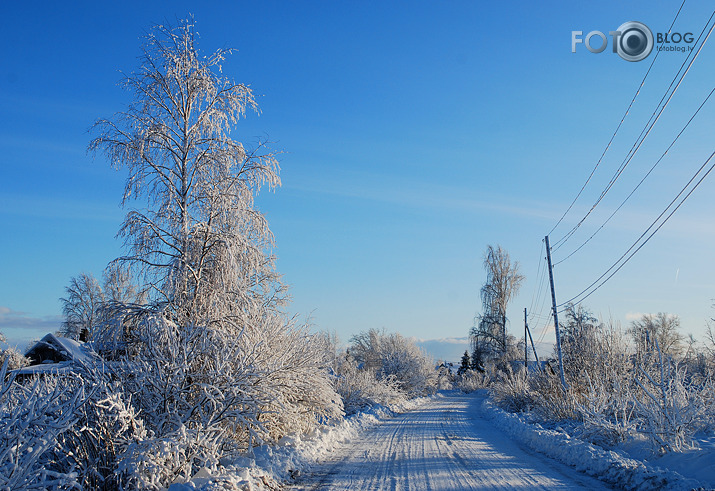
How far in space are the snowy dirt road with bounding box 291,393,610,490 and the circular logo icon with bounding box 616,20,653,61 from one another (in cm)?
928

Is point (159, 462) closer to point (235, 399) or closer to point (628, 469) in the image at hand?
point (235, 399)

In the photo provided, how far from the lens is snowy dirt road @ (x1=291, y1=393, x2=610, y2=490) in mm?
7230

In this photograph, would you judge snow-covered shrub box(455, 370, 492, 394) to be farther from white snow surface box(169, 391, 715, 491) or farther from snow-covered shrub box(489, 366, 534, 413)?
white snow surface box(169, 391, 715, 491)

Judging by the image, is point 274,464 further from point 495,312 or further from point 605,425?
point 495,312

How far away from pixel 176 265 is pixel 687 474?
32.0 ft

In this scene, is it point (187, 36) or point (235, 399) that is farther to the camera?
point (187, 36)

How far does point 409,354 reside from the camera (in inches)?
1554

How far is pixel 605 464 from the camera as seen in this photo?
25.8 ft

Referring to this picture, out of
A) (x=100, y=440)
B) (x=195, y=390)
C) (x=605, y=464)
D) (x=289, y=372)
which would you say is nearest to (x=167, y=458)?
(x=100, y=440)

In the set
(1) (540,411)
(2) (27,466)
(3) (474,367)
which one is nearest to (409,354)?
(1) (540,411)

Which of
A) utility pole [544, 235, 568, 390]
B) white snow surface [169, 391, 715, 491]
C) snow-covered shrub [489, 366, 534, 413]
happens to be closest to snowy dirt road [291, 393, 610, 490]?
white snow surface [169, 391, 715, 491]

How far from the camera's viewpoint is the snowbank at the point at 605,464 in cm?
645

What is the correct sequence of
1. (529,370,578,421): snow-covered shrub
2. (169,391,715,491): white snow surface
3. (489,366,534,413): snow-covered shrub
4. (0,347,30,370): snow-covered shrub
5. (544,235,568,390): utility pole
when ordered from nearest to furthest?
(169,391,715,491): white snow surface < (529,370,578,421): snow-covered shrub < (544,235,568,390): utility pole < (489,366,534,413): snow-covered shrub < (0,347,30,370): snow-covered shrub

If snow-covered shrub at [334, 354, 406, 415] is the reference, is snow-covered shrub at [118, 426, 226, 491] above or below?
above
